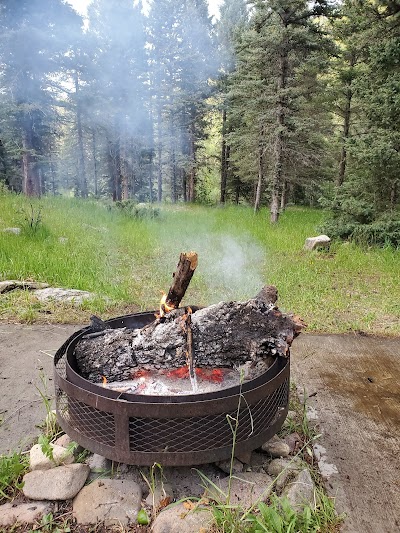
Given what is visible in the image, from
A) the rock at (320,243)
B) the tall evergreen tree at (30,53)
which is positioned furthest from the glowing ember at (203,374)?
the tall evergreen tree at (30,53)

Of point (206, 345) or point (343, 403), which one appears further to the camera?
point (343, 403)

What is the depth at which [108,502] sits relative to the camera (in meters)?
1.81

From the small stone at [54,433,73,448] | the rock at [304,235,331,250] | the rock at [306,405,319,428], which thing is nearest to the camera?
the small stone at [54,433,73,448]

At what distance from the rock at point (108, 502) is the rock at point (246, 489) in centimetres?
36

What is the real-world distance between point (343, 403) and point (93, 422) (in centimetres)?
185

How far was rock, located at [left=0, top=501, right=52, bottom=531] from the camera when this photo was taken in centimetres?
175

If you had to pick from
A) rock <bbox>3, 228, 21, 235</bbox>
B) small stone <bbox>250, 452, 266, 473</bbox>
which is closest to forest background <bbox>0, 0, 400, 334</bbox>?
rock <bbox>3, 228, 21, 235</bbox>

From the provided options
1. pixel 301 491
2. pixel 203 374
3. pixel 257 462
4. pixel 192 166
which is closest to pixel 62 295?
pixel 203 374

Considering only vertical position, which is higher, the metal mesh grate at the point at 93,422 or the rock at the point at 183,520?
the metal mesh grate at the point at 93,422

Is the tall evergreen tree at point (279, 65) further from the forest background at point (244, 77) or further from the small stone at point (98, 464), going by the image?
the small stone at point (98, 464)

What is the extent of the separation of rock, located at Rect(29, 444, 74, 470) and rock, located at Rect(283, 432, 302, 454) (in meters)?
1.24

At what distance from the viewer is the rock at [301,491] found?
1.81 meters

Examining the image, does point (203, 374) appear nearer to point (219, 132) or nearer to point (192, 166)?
point (219, 132)

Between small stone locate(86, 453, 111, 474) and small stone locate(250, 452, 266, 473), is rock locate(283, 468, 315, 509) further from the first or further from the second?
small stone locate(86, 453, 111, 474)
